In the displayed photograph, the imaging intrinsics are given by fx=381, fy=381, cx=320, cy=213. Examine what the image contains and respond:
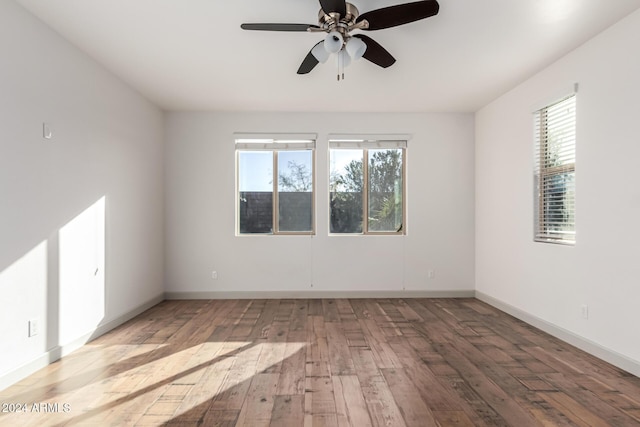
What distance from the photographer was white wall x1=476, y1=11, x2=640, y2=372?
286 cm

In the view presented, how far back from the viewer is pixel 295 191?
219 inches

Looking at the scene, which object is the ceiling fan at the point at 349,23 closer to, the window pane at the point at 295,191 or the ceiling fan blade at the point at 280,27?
the ceiling fan blade at the point at 280,27

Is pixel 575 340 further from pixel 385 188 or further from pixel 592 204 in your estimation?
pixel 385 188

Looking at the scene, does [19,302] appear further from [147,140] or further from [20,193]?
[147,140]

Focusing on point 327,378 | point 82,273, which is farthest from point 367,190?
point 82,273

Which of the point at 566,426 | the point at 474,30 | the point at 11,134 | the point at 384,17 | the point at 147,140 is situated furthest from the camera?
the point at 147,140

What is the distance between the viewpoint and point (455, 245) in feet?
18.1

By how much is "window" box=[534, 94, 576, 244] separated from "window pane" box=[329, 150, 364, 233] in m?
2.31

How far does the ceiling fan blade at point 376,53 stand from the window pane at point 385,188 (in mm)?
2497

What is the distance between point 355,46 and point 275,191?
313 centimetres

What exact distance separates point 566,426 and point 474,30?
2810 mm

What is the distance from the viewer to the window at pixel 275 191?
553 centimetres

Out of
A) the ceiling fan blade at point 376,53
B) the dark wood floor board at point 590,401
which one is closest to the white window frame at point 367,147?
the ceiling fan blade at point 376,53

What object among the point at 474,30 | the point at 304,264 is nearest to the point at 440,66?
the point at 474,30
